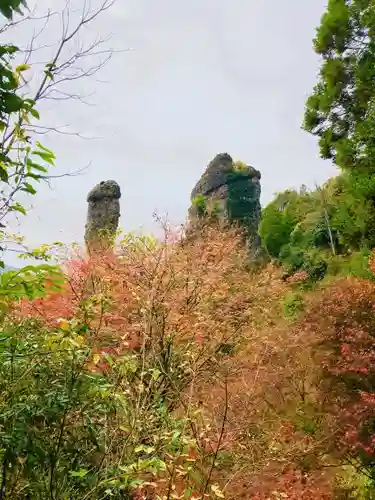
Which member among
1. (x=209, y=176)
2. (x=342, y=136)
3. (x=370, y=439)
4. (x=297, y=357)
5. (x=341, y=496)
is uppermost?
(x=209, y=176)

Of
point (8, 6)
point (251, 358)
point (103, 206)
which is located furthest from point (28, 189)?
point (103, 206)

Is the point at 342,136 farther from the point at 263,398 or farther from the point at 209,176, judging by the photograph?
the point at 209,176

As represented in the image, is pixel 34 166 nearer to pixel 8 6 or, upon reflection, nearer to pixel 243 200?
pixel 8 6

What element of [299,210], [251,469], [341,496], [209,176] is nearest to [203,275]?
[251,469]

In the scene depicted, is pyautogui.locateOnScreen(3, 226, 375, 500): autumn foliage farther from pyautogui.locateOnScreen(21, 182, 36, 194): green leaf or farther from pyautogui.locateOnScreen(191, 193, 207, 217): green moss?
pyautogui.locateOnScreen(191, 193, 207, 217): green moss

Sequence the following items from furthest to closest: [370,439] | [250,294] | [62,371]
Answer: [250,294], [370,439], [62,371]

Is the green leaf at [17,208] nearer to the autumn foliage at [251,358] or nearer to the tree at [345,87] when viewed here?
the autumn foliage at [251,358]

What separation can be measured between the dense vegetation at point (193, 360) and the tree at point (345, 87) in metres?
0.05

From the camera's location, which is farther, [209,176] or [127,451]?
[209,176]

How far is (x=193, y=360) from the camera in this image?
17.1 feet

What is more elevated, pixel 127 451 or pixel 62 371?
pixel 62 371

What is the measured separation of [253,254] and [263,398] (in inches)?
690

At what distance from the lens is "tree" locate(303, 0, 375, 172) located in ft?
50.6

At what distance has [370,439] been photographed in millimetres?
8117
